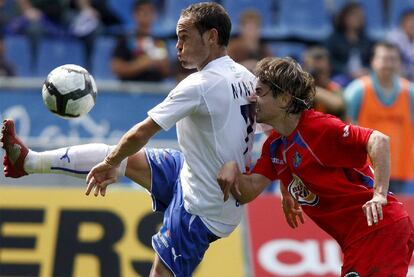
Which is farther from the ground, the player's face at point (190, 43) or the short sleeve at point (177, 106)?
the player's face at point (190, 43)

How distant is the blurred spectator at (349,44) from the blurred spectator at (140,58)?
2025 mm

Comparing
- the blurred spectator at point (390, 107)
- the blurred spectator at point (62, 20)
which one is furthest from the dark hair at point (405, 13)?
the blurred spectator at point (62, 20)

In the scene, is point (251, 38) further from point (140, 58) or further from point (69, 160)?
point (69, 160)

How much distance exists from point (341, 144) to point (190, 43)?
113 cm

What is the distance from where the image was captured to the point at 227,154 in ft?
22.3

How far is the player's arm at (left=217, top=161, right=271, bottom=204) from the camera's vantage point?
6.63 meters

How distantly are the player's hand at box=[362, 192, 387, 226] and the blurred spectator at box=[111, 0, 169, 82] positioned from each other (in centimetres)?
650

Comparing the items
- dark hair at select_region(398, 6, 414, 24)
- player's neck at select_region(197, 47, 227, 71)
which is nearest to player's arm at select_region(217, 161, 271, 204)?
player's neck at select_region(197, 47, 227, 71)

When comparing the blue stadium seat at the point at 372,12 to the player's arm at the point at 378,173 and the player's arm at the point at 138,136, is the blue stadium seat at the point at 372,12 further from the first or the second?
the player's arm at the point at 378,173

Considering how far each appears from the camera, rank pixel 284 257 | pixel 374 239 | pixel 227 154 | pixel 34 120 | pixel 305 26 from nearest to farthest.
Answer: pixel 374 239 → pixel 227 154 → pixel 284 257 → pixel 34 120 → pixel 305 26

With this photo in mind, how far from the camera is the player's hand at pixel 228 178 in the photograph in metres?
6.62

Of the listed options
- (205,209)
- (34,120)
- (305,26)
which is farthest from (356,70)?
(205,209)

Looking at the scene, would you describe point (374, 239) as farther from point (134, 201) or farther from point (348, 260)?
point (134, 201)

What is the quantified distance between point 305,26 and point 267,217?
17.3 ft
